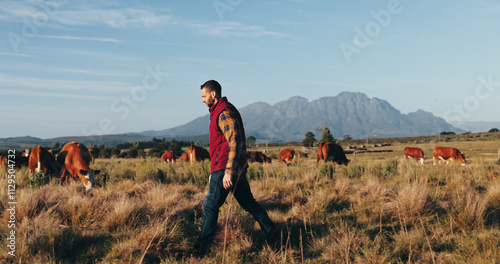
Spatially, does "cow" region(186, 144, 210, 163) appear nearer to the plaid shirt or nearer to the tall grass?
the tall grass

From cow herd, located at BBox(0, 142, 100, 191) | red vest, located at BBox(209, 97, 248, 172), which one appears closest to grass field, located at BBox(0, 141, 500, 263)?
red vest, located at BBox(209, 97, 248, 172)

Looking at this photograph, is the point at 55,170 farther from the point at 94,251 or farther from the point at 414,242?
the point at 414,242

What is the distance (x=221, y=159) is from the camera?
4.54 m

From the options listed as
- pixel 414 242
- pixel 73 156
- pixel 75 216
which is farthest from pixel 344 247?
pixel 73 156

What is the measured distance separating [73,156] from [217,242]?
769cm

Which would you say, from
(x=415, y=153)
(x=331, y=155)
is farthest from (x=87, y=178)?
(x=415, y=153)

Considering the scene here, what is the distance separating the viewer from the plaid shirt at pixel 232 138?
4.30m

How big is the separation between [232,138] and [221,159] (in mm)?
379

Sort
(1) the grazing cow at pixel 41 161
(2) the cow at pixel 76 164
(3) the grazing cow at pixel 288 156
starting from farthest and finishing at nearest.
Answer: (3) the grazing cow at pixel 288 156, (1) the grazing cow at pixel 41 161, (2) the cow at pixel 76 164

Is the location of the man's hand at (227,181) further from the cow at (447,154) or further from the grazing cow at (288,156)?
the grazing cow at (288,156)

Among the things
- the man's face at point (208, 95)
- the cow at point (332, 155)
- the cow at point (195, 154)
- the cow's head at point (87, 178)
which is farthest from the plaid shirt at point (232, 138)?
the cow at point (195, 154)

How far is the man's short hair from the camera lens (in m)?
4.73

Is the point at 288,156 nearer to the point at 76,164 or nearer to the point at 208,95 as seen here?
the point at 76,164

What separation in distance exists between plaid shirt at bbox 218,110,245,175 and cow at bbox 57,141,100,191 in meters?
6.52
